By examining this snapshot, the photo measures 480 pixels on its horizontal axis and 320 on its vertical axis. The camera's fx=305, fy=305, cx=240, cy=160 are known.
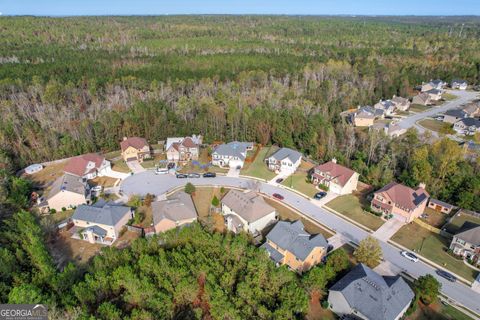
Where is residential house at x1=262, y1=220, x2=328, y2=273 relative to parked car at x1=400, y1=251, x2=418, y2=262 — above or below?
above

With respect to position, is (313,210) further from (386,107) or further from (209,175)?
(386,107)

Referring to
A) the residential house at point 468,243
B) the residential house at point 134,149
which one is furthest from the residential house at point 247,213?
the residential house at point 134,149

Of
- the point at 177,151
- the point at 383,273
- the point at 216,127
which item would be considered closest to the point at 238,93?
the point at 216,127

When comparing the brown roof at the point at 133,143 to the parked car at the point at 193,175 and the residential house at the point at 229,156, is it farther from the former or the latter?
the residential house at the point at 229,156

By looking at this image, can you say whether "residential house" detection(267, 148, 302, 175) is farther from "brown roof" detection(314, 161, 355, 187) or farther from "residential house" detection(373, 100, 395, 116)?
"residential house" detection(373, 100, 395, 116)

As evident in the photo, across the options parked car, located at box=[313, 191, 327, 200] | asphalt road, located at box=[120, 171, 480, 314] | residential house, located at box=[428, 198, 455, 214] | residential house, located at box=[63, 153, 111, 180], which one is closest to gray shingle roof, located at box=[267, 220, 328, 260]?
asphalt road, located at box=[120, 171, 480, 314]

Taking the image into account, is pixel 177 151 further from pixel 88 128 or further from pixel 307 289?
pixel 307 289

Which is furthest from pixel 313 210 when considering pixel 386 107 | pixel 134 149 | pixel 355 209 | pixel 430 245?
pixel 386 107
